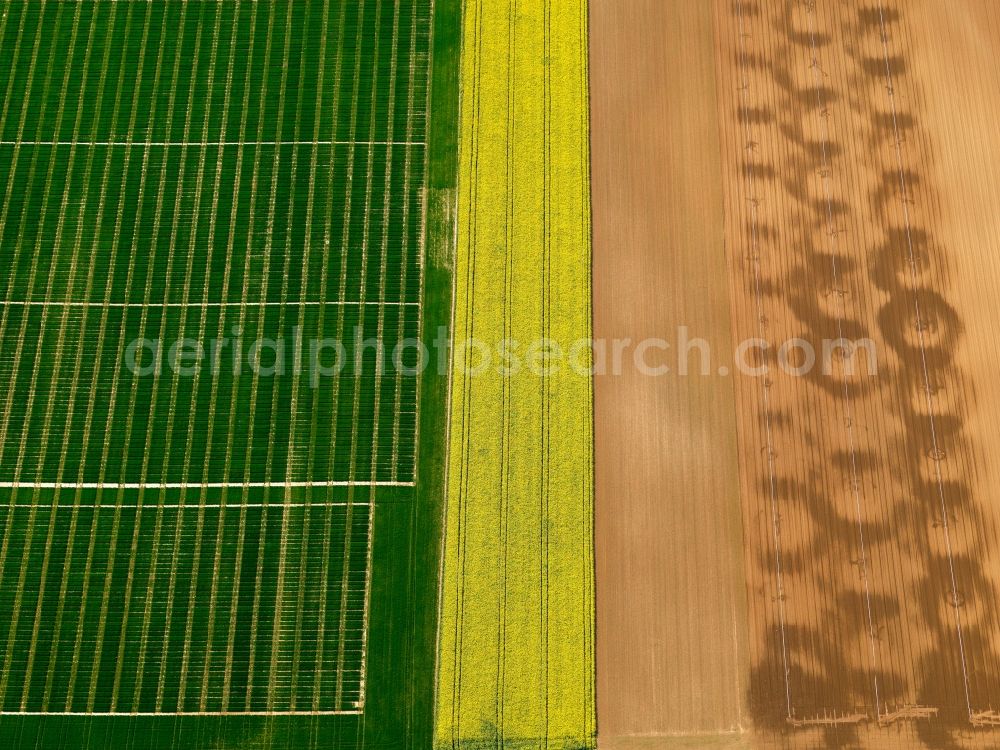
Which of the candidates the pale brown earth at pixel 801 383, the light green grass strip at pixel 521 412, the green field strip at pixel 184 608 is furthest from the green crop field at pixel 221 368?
the pale brown earth at pixel 801 383

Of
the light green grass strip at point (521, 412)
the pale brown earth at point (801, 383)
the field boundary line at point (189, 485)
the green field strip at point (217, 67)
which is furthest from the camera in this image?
the green field strip at point (217, 67)

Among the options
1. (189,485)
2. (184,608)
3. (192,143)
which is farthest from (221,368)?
(192,143)

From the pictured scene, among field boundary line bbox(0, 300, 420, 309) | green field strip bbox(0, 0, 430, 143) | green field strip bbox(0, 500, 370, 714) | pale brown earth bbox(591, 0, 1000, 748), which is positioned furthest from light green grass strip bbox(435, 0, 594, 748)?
green field strip bbox(0, 500, 370, 714)

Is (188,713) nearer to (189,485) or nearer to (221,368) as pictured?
(189,485)

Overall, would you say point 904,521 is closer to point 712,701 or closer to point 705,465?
point 705,465

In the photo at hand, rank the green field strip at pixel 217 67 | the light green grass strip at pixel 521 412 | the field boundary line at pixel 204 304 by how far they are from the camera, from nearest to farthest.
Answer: the light green grass strip at pixel 521 412, the field boundary line at pixel 204 304, the green field strip at pixel 217 67

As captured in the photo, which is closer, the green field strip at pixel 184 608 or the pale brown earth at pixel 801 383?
the green field strip at pixel 184 608

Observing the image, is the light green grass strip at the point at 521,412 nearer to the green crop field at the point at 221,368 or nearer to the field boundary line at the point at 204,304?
the green crop field at the point at 221,368

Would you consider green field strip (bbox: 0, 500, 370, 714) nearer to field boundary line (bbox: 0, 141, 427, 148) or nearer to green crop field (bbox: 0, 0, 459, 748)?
green crop field (bbox: 0, 0, 459, 748)
